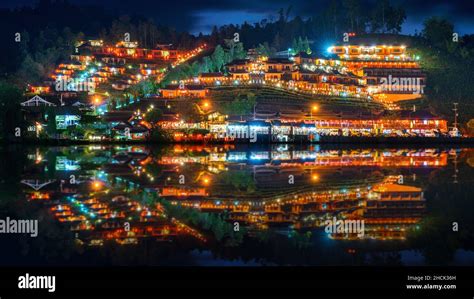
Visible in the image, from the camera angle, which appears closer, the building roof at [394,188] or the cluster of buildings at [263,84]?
the building roof at [394,188]

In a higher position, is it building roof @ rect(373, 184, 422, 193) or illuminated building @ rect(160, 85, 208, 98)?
illuminated building @ rect(160, 85, 208, 98)

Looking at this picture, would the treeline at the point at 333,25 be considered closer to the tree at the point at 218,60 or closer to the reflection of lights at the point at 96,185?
the tree at the point at 218,60

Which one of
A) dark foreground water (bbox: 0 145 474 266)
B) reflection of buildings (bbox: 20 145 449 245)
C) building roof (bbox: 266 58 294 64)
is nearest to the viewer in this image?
dark foreground water (bbox: 0 145 474 266)

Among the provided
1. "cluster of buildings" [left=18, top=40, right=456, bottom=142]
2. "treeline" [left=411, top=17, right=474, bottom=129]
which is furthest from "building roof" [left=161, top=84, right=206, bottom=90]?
"treeline" [left=411, top=17, right=474, bottom=129]

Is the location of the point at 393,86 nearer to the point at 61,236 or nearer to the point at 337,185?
the point at 337,185

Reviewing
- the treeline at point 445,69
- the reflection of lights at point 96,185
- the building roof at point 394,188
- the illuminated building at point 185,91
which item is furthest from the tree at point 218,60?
the building roof at point 394,188

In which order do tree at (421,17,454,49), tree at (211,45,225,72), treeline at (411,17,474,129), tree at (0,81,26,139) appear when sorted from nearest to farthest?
tree at (0,81,26,139) < treeline at (411,17,474,129) < tree at (211,45,225,72) < tree at (421,17,454,49)

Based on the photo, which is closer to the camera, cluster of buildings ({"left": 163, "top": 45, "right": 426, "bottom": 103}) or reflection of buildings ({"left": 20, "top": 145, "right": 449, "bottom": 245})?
reflection of buildings ({"left": 20, "top": 145, "right": 449, "bottom": 245})

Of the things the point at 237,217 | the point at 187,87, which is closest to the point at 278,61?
the point at 187,87

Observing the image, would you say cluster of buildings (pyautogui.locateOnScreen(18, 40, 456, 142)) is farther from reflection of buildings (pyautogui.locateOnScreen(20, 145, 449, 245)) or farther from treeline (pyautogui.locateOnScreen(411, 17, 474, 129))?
reflection of buildings (pyautogui.locateOnScreen(20, 145, 449, 245))
